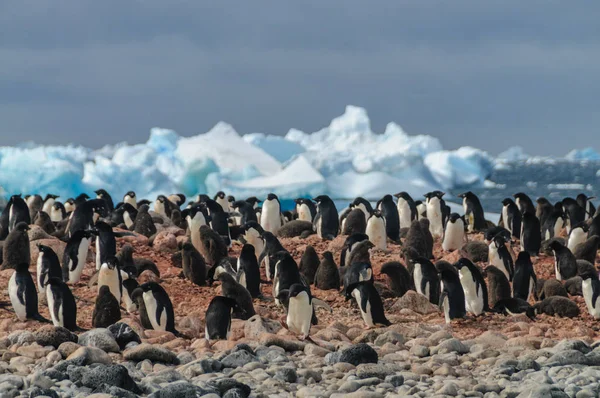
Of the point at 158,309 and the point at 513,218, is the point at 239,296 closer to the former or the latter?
the point at 158,309

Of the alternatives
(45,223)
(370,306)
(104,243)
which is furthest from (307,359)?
(45,223)

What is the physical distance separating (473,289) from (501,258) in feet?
6.85

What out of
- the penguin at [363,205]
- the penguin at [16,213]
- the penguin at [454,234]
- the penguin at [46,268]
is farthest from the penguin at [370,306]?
the penguin at [16,213]

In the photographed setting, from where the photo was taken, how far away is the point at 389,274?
12.0m

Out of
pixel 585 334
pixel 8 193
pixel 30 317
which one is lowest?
pixel 585 334

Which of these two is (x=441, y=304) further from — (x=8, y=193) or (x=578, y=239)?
(x=8, y=193)

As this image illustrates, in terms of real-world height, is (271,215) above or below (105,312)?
above

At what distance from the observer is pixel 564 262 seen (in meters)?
13.3

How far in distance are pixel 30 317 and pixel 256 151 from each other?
27.9m

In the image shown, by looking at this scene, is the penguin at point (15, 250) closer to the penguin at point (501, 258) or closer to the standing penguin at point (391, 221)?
the penguin at point (501, 258)

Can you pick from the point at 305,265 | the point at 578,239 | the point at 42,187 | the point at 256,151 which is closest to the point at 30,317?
the point at 305,265

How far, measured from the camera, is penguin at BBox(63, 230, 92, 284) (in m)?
12.0

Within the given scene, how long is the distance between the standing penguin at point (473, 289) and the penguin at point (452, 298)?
363 millimetres

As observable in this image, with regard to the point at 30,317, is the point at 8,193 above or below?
above
